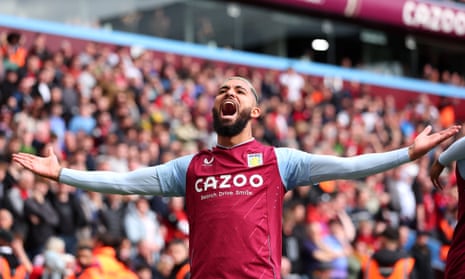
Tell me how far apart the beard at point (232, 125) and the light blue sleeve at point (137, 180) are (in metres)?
0.31

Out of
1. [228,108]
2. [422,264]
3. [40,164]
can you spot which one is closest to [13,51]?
[422,264]

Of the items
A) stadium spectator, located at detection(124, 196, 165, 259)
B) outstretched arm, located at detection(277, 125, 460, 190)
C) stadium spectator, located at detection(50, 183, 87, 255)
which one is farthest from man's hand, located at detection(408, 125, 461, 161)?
stadium spectator, located at detection(124, 196, 165, 259)

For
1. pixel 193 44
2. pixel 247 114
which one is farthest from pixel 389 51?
pixel 247 114

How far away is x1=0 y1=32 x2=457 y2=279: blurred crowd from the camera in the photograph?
11945 millimetres

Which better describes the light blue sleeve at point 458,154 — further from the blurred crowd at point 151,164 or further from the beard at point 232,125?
the blurred crowd at point 151,164

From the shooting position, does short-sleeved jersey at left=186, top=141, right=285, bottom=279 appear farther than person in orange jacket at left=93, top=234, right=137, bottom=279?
No

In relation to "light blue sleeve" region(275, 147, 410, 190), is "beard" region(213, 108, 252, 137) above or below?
above

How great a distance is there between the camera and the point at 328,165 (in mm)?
6090

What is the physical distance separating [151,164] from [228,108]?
8789 millimetres

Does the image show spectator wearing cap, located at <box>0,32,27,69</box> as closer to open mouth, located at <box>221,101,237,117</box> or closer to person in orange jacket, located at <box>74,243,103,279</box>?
person in orange jacket, located at <box>74,243,103,279</box>

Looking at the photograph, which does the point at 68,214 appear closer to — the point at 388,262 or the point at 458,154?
the point at 388,262

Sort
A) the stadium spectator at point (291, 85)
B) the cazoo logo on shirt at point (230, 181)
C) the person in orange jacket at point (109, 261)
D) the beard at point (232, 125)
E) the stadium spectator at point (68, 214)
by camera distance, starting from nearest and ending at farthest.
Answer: the cazoo logo on shirt at point (230, 181)
the beard at point (232, 125)
the person in orange jacket at point (109, 261)
the stadium spectator at point (68, 214)
the stadium spectator at point (291, 85)

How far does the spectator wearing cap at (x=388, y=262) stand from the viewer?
1127 centimetres

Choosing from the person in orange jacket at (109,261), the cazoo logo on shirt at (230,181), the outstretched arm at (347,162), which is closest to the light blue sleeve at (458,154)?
the outstretched arm at (347,162)
